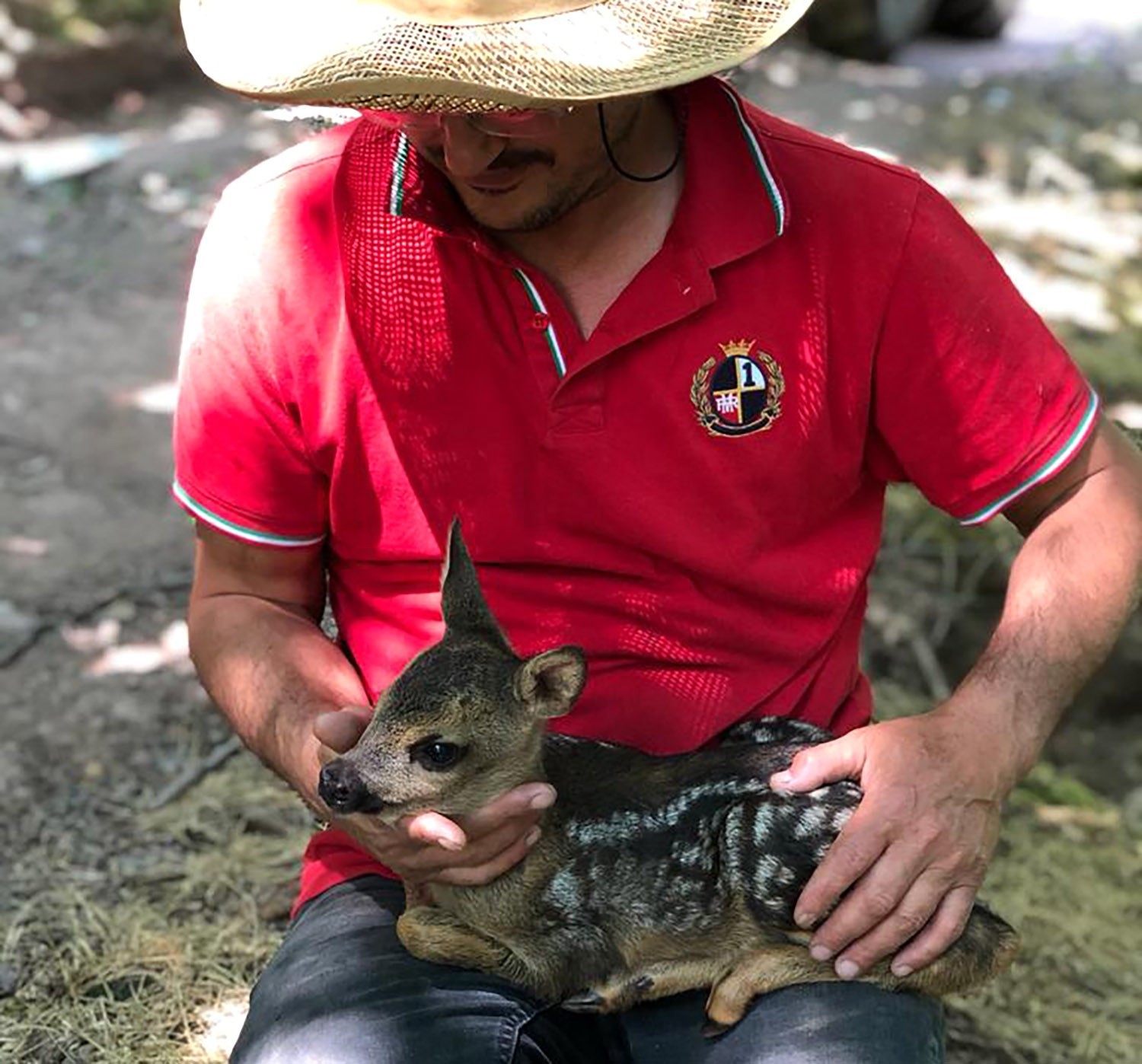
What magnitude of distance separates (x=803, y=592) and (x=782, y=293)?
529 millimetres

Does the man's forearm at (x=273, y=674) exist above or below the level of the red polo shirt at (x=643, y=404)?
below

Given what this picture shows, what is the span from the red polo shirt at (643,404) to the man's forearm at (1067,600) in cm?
11

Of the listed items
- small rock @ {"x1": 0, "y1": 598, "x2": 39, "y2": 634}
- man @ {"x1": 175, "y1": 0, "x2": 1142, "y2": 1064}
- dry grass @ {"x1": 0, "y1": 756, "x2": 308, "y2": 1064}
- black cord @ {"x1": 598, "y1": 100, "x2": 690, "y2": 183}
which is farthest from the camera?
small rock @ {"x1": 0, "y1": 598, "x2": 39, "y2": 634}

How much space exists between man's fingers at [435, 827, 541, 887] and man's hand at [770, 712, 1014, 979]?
0.42 m

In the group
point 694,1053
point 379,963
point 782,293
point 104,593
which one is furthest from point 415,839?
point 104,593

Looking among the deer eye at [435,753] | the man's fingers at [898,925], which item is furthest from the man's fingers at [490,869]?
the man's fingers at [898,925]

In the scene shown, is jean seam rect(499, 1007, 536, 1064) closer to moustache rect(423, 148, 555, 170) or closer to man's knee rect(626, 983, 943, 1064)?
man's knee rect(626, 983, 943, 1064)

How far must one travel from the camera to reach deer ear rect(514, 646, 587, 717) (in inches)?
103

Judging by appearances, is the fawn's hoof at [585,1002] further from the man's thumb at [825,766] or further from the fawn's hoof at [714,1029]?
the man's thumb at [825,766]

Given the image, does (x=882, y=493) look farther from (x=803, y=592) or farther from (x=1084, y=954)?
(x=1084, y=954)

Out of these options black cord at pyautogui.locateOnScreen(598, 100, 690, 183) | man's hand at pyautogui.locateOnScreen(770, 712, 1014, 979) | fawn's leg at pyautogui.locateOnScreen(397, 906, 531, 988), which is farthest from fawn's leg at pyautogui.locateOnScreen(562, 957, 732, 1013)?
black cord at pyautogui.locateOnScreen(598, 100, 690, 183)

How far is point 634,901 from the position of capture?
2.85 metres

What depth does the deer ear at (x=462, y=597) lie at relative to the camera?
2.72 m

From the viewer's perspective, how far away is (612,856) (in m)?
2.86
